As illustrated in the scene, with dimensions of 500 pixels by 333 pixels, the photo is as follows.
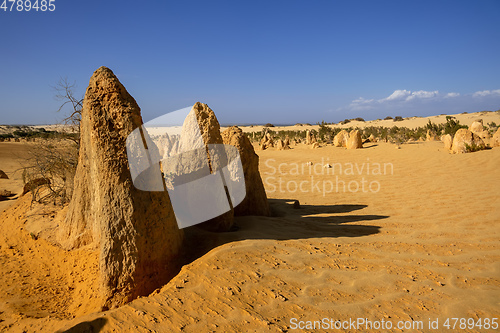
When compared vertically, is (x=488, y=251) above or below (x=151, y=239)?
below

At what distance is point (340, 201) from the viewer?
7359mm

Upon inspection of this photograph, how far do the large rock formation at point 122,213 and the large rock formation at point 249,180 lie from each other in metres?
1.97

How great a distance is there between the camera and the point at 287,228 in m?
4.30

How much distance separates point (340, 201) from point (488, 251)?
367cm

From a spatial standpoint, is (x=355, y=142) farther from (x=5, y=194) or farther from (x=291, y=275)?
(x=5, y=194)

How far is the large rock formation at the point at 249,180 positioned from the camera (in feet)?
16.4

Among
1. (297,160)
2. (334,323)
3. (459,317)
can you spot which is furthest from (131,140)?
(297,160)

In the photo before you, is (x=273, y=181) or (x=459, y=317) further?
(x=273, y=181)

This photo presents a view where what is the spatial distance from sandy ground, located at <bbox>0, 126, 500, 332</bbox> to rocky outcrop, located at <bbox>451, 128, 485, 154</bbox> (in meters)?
6.77

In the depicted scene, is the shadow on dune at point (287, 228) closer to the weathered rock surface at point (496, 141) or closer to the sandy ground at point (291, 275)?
the sandy ground at point (291, 275)

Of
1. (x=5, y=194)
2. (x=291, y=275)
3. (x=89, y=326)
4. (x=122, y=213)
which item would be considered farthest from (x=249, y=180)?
(x=5, y=194)

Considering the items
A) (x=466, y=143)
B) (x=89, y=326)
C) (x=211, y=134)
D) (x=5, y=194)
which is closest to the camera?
(x=89, y=326)

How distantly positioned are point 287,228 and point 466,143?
11303 millimetres

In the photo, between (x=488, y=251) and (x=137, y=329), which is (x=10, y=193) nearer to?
(x=137, y=329)
